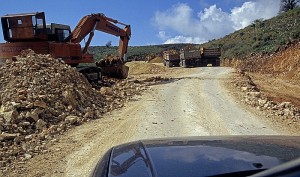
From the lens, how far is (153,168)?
2348 millimetres

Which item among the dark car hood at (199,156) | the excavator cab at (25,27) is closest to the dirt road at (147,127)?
the dark car hood at (199,156)

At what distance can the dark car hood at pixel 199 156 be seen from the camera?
224cm

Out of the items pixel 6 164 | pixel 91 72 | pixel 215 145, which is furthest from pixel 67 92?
pixel 215 145

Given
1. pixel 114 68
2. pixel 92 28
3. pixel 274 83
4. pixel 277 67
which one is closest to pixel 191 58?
pixel 277 67

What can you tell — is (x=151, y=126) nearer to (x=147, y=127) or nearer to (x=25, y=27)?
(x=147, y=127)

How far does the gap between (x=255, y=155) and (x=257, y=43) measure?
146ft

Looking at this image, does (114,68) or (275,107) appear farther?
(114,68)

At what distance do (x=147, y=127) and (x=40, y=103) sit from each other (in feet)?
10.2

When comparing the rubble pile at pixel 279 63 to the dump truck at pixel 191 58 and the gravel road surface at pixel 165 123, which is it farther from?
the gravel road surface at pixel 165 123

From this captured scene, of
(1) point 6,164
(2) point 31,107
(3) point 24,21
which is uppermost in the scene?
(3) point 24,21

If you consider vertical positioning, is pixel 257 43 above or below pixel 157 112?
above

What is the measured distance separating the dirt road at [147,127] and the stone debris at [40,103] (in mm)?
441

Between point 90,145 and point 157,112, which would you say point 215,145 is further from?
point 157,112

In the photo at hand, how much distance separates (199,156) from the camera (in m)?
2.48
